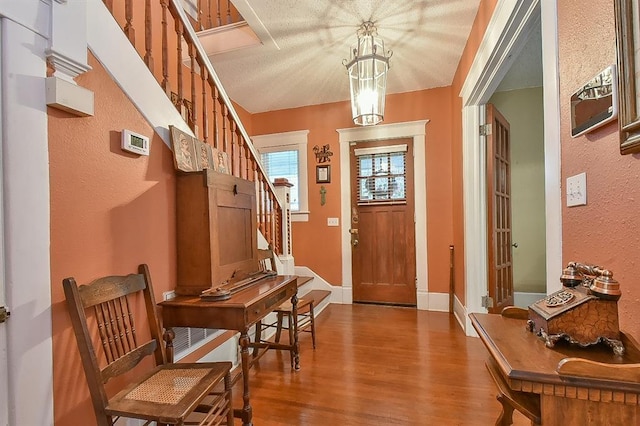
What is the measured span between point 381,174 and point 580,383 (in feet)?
11.6

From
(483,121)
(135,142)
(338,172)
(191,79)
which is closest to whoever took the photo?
(135,142)

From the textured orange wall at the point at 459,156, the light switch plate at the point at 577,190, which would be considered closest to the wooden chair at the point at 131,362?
the light switch plate at the point at 577,190

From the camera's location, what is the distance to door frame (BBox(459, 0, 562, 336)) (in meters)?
1.35

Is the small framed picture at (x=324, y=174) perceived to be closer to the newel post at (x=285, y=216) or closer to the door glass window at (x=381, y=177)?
the door glass window at (x=381, y=177)

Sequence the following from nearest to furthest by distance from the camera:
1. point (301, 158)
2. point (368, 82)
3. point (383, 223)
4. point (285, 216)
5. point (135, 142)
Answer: point (135, 142) < point (368, 82) < point (285, 216) < point (383, 223) < point (301, 158)

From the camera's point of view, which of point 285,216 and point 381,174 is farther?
point 381,174

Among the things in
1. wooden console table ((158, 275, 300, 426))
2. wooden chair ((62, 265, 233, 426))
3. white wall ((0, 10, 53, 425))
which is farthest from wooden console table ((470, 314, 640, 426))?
white wall ((0, 10, 53, 425))

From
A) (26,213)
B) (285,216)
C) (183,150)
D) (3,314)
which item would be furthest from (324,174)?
(3,314)

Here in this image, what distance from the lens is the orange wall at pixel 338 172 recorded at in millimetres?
3885

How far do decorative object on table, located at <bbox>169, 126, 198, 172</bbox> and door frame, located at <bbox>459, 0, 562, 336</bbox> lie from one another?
6.25 ft

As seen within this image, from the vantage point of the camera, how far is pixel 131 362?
1390mm

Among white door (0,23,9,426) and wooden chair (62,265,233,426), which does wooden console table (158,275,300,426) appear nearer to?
wooden chair (62,265,233,426)

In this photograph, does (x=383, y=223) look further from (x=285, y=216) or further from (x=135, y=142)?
(x=135, y=142)

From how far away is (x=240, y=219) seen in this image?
7.25ft
